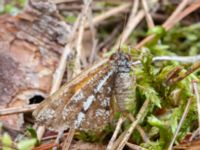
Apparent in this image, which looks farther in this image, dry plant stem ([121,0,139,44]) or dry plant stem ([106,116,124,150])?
dry plant stem ([121,0,139,44])

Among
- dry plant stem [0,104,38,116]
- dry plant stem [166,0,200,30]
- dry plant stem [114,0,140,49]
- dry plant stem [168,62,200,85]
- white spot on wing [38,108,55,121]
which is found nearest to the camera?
white spot on wing [38,108,55,121]

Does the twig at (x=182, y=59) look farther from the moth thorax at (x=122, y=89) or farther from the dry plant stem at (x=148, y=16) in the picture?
the dry plant stem at (x=148, y=16)

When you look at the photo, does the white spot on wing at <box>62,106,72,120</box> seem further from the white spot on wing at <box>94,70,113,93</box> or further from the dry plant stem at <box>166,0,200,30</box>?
the dry plant stem at <box>166,0,200,30</box>

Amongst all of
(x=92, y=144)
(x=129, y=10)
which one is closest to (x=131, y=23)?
(x=129, y=10)

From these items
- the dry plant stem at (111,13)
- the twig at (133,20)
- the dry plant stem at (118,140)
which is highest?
the dry plant stem at (111,13)

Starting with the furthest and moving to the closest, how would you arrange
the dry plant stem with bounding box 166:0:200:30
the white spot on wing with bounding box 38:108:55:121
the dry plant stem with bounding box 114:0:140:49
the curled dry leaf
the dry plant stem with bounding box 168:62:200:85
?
the dry plant stem with bounding box 166:0:200:30
the dry plant stem with bounding box 114:0:140:49
the curled dry leaf
the dry plant stem with bounding box 168:62:200:85
the white spot on wing with bounding box 38:108:55:121

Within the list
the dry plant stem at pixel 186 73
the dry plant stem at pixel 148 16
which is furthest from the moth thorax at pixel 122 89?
the dry plant stem at pixel 148 16

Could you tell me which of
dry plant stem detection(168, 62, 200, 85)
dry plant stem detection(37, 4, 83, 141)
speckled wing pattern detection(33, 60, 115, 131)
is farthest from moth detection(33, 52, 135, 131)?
dry plant stem detection(37, 4, 83, 141)
